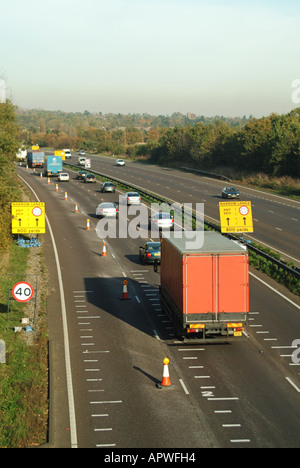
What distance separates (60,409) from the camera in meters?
15.4

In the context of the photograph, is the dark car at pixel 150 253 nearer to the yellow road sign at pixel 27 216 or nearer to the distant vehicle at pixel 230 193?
the yellow road sign at pixel 27 216

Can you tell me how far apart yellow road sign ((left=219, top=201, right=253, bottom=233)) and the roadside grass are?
15212 millimetres

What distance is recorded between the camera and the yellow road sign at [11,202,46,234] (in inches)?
1399

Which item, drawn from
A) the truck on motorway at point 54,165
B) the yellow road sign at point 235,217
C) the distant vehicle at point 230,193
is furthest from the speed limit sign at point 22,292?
the truck on motorway at point 54,165

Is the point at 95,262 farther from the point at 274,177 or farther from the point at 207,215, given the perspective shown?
the point at 274,177

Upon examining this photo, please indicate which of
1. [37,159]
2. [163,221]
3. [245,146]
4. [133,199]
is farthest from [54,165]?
[163,221]

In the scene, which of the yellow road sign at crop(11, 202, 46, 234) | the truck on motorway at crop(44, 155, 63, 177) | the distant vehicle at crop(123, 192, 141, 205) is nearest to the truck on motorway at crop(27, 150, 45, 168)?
the truck on motorway at crop(44, 155, 63, 177)

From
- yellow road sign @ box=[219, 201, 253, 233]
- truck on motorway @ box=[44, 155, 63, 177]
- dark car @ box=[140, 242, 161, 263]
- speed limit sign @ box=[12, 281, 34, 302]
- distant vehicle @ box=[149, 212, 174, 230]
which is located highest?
truck on motorway @ box=[44, 155, 63, 177]

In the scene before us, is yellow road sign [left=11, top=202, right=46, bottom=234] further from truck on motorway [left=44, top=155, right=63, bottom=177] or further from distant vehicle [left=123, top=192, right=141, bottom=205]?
truck on motorway [left=44, top=155, right=63, bottom=177]

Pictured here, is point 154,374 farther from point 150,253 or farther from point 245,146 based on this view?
point 245,146

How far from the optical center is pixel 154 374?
17812 mm

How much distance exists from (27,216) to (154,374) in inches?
785
